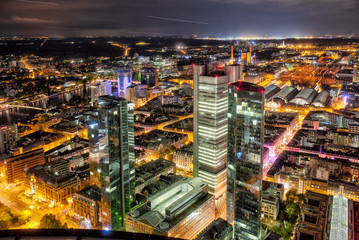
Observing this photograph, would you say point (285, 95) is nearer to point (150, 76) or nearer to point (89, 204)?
point (150, 76)

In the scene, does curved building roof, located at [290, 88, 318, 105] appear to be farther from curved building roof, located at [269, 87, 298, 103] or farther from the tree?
the tree

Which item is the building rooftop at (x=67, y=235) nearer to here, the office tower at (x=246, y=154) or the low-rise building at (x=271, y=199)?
the office tower at (x=246, y=154)

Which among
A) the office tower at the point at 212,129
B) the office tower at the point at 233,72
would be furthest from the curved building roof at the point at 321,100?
the office tower at the point at 212,129

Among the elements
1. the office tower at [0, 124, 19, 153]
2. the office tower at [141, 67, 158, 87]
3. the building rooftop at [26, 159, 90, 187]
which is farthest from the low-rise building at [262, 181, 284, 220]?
the office tower at [141, 67, 158, 87]

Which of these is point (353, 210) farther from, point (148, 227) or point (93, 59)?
point (93, 59)

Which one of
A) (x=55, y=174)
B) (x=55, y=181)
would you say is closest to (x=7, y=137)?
(x=55, y=174)

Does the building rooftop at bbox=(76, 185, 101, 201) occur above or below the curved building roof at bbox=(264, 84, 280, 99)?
below
